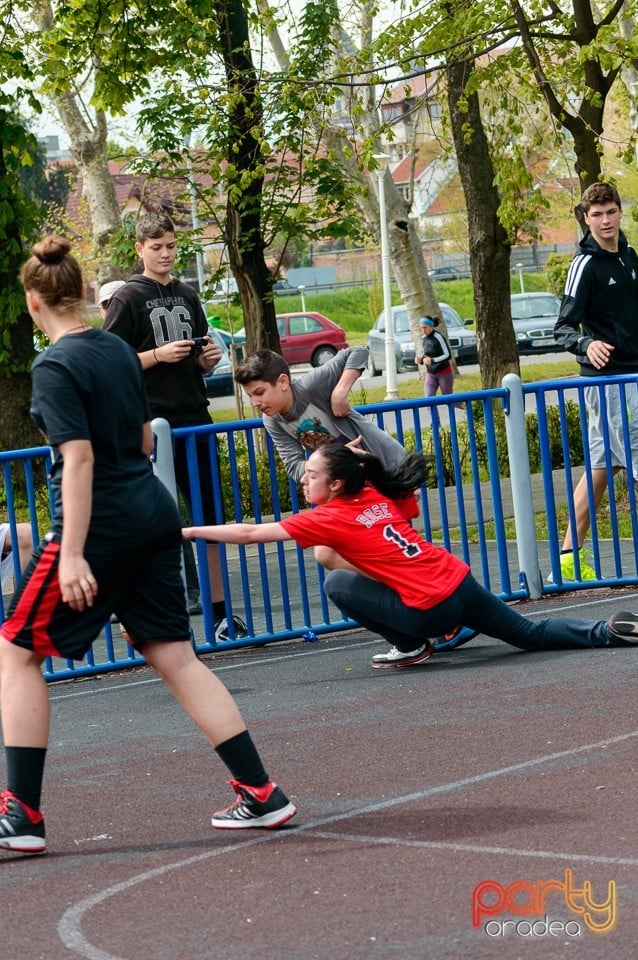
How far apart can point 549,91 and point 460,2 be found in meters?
1.29

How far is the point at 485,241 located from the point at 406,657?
37.4 ft

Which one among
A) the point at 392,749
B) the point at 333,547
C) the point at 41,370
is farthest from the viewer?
the point at 333,547

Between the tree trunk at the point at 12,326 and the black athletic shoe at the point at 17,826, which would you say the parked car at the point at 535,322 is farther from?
the black athletic shoe at the point at 17,826

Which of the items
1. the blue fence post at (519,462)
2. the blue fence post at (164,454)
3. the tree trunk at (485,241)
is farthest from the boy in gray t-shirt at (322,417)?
the tree trunk at (485,241)

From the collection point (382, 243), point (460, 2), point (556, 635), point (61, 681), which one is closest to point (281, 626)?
point (61, 681)

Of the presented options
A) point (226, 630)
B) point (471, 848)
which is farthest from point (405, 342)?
point (471, 848)

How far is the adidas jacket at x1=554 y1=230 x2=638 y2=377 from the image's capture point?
844cm

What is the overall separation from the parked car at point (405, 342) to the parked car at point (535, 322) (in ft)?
4.84

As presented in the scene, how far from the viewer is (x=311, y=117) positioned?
1402 centimetres

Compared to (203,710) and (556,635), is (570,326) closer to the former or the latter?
(556,635)

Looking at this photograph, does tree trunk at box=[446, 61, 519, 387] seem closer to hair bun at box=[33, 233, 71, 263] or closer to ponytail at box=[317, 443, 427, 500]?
ponytail at box=[317, 443, 427, 500]

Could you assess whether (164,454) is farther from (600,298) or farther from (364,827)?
(364,827)

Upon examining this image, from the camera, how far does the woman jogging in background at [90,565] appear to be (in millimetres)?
4250

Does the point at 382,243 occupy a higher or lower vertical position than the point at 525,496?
higher
